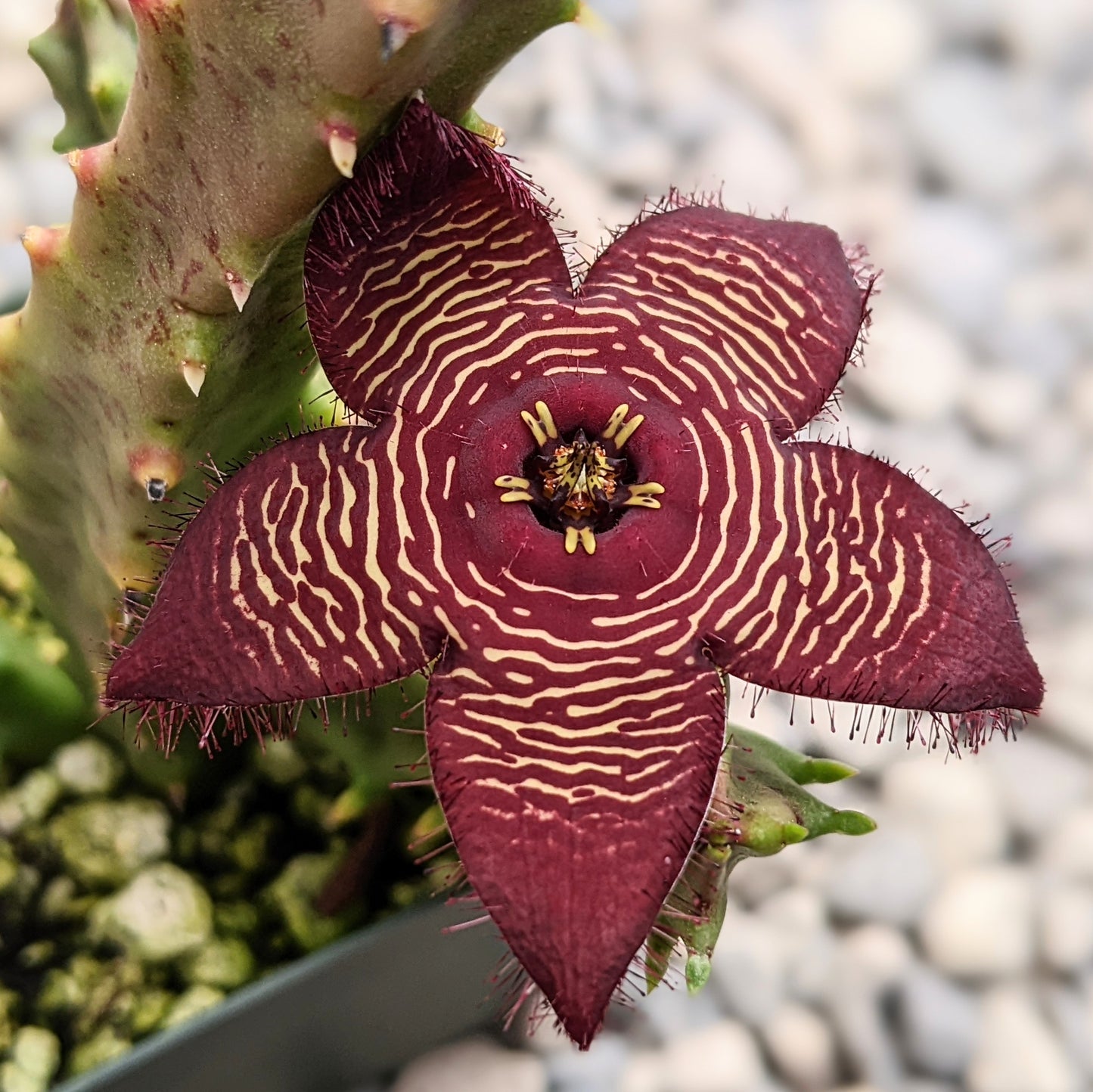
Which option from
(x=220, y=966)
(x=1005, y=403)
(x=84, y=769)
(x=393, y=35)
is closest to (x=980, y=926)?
(x=1005, y=403)

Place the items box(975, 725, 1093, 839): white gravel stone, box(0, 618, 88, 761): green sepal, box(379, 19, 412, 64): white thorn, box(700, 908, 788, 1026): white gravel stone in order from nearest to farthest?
box(379, 19, 412, 64): white thorn
box(0, 618, 88, 761): green sepal
box(700, 908, 788, 1026): white gravel stone
box(975, 725, 1093, 839): white gravel stone

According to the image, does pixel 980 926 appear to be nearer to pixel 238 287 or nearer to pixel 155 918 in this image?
pixel 155 918

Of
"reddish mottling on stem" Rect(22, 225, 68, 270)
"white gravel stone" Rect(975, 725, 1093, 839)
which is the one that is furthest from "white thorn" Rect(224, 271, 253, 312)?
"white gravel stone" Rect(975, 725, 1093, 839)

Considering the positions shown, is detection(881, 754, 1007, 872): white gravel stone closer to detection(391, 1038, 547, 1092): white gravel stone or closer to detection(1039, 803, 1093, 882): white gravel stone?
detection(1039, 803, 1093, 882): white gravel stone

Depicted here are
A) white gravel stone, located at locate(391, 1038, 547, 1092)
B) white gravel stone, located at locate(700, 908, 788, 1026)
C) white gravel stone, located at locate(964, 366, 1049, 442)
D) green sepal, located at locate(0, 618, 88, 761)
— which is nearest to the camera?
green sepal, located at locate(0, 618, 88, 761)

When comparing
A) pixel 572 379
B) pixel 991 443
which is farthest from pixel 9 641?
pixel 991 443

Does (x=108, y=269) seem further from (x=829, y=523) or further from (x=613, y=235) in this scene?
(x=829, y=523)
